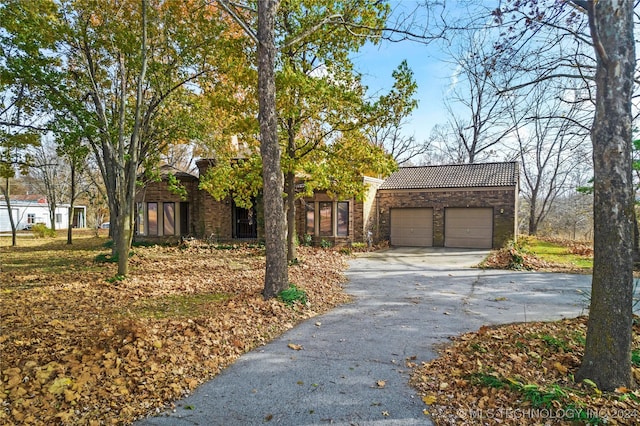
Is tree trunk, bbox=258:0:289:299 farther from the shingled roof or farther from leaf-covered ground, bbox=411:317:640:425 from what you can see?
the shingled roof

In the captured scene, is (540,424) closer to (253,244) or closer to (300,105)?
(300,105)

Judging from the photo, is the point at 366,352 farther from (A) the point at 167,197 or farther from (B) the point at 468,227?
(A) the point at 167,197

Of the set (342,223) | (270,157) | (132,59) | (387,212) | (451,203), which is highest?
(132,59)

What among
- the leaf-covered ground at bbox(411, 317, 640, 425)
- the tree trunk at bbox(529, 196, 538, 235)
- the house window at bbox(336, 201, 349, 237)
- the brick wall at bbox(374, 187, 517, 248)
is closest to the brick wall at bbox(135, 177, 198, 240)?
the house window at bbox(336, 201, 349, 237)

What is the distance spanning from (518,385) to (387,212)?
16181mm

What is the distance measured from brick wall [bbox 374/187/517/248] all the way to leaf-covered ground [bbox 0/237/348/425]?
29.6 ft

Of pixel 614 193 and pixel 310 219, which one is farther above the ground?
pixel 614 193

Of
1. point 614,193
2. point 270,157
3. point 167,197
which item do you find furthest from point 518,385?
point 167,197

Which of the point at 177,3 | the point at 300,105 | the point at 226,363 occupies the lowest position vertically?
the point at 226,363

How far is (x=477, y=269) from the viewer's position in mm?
11711

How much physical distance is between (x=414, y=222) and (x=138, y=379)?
54.7 ft

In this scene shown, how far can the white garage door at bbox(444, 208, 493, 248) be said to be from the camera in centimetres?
1739

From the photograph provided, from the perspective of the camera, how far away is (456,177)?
18828mm

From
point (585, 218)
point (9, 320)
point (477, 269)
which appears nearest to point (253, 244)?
point (477, 269)
